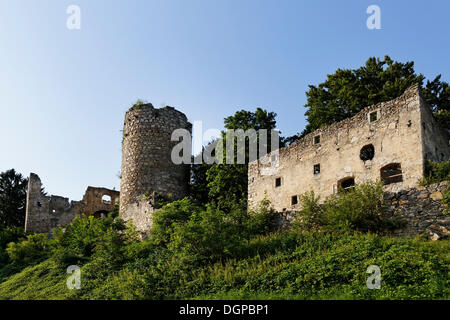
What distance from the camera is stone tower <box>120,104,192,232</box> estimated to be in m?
24.0

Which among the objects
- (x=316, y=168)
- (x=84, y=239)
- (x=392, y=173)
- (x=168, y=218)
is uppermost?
(x=316, y=168)

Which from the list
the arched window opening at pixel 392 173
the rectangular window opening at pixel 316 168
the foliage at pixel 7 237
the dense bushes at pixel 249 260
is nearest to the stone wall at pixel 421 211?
the dense bushes at pixel 249 260

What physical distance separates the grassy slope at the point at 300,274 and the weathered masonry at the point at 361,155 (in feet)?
17.1

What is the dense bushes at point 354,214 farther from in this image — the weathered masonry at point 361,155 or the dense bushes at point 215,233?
the weathered masonry at point 361,155

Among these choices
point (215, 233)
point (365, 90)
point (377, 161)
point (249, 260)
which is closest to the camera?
point (249, 260)

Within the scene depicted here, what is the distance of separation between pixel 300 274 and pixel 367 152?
8.89 metres

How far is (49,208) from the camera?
28.5 meters

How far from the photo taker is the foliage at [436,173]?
42.6 feet

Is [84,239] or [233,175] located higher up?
[233,175]

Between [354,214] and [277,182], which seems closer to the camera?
[354,214]

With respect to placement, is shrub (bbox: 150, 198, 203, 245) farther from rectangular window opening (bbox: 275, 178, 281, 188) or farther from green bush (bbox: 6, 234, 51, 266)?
green bush (bbox: 6, 234, 51, 266)

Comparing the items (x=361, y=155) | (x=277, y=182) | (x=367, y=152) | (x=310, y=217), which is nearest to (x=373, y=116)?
(x=367, y=152)

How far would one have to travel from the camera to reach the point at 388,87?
21.1 metres

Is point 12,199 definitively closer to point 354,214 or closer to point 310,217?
point 310,217
